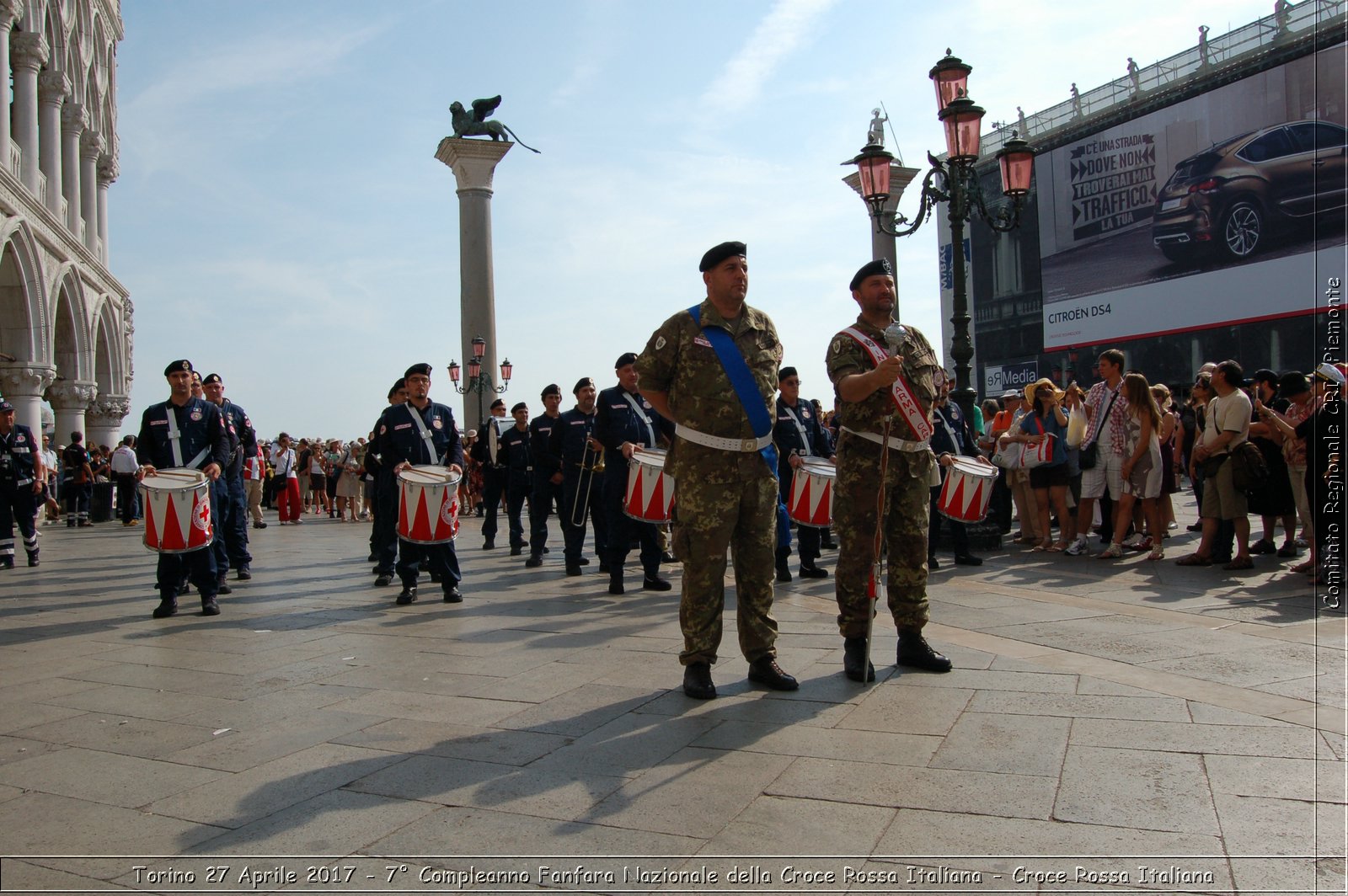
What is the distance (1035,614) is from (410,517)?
4428 mm

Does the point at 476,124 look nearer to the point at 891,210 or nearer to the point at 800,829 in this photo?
the point at 891,210

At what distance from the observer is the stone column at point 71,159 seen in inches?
1178

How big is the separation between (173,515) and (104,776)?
164 inches

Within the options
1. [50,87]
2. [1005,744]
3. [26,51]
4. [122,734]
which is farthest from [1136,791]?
[50,87]

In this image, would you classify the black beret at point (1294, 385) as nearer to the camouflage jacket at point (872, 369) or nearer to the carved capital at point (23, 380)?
the camouflage jacket at point (872, 369)

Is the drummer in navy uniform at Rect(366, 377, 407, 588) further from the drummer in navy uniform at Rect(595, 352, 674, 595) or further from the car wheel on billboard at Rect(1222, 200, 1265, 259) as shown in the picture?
the car wheel on billboard at Rect(1222, 200, 1265, 259)

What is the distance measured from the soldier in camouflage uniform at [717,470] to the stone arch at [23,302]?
2282 centimetres

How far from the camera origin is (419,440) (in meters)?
8.62

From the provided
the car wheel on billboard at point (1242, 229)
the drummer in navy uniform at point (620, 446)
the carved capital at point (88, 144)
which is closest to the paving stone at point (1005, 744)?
the drummer in navy uniform at point (620, 446)

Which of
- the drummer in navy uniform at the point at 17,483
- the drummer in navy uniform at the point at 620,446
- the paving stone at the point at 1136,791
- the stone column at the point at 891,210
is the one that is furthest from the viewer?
the stone column at the point at 891,210

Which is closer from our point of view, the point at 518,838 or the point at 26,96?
the point at 518,838

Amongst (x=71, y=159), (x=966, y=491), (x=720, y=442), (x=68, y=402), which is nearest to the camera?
(x=720, y=442)

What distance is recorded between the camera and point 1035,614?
6.93 metres

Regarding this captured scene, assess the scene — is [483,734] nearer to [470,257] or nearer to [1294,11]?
[470,257]
